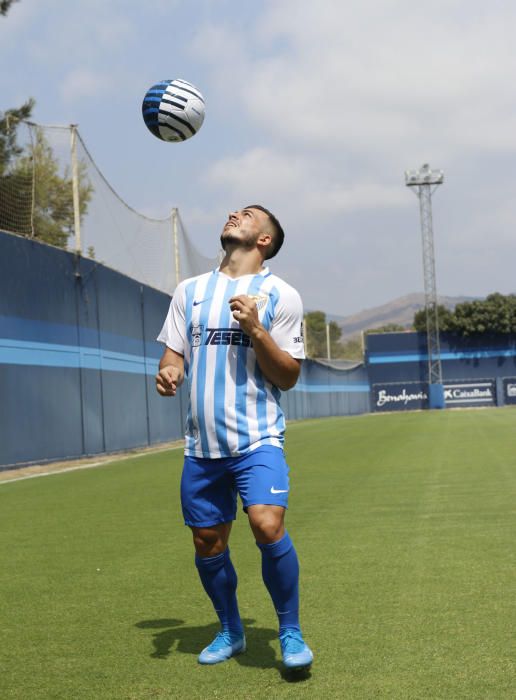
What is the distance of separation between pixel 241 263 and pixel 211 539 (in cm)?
127

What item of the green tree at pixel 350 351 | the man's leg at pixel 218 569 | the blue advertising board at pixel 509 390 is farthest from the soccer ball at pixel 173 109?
the green tree at pixel 350 351

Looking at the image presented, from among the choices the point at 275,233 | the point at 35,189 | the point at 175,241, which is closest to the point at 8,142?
the point at 35,189

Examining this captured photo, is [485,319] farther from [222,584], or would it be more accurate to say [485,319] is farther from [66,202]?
[222,584]

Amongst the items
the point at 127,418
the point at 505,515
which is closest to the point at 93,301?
the point at 127,418

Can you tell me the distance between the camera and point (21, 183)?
62.2 feet

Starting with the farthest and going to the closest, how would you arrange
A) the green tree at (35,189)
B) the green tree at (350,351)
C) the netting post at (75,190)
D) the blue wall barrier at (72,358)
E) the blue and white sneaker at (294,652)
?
the green tree at (350,351)
the netting post at (75,190)
the green tree at (35,189)
the blue wall barrier at (72,358)
the blue and white sneaker at (294,652)

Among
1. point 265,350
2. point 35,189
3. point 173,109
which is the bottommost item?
point 265,350

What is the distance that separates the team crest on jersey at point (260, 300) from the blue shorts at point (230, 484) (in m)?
0.62

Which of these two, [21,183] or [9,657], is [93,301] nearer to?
[21,183]

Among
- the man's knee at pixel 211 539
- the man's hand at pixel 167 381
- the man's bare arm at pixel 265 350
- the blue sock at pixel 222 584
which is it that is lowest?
the blue sock at pixel 222 584

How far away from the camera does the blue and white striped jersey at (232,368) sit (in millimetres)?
4039

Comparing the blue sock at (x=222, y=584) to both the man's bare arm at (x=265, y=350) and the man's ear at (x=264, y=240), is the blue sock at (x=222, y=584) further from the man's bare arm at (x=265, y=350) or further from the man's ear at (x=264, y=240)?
the man's ear at (x=264, y=240)

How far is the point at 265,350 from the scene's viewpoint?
3943mm

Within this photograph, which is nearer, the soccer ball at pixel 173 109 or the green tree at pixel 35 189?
the soccer ball at pixel 173 109
